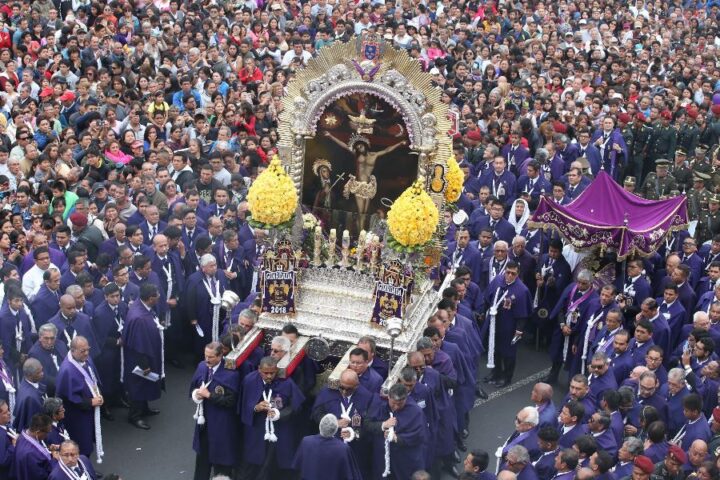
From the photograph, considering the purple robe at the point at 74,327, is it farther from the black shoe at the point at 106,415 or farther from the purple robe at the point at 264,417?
the purple robe at the point at 264,417

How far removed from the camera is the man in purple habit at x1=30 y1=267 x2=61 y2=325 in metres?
14.2

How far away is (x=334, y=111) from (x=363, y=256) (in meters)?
1.92

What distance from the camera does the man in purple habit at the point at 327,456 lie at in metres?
11.5

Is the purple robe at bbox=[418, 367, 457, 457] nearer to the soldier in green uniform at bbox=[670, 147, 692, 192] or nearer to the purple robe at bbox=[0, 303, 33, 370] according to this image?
the purple robe at bbox=[0, 303, 33, 370]

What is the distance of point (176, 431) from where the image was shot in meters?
14.5

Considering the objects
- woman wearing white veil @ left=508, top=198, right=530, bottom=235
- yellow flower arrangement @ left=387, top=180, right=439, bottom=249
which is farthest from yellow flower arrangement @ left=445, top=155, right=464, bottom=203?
woman wearing white veil @ left=508, top=198, right=530, bottom=235

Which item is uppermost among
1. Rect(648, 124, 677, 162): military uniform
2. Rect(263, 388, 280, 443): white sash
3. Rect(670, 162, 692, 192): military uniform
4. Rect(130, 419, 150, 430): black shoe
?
Rect(648, 124, 677, 162): military uniform

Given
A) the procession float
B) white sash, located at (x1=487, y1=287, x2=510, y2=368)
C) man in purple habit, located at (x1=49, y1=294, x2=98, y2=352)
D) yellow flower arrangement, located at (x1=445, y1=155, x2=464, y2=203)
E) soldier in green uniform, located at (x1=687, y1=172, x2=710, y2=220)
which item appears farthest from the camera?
soldier in green uniform, located at (x1=687, y1=172, x2=710, y2=220)

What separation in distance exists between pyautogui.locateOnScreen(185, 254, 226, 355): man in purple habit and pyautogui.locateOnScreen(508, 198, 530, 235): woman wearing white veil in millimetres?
5053

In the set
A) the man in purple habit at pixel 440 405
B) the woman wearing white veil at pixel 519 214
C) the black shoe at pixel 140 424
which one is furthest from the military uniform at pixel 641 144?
the black shoe at pixel 140 424

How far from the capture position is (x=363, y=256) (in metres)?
14.8

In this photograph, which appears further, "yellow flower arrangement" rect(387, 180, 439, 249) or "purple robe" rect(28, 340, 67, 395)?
"yellow flower arrangement" rect(387, 180, 439, 249)

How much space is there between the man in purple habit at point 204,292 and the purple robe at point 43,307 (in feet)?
7.22

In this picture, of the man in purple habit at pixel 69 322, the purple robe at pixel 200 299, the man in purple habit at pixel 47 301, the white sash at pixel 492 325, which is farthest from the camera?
the white sash at pixel 492 325
